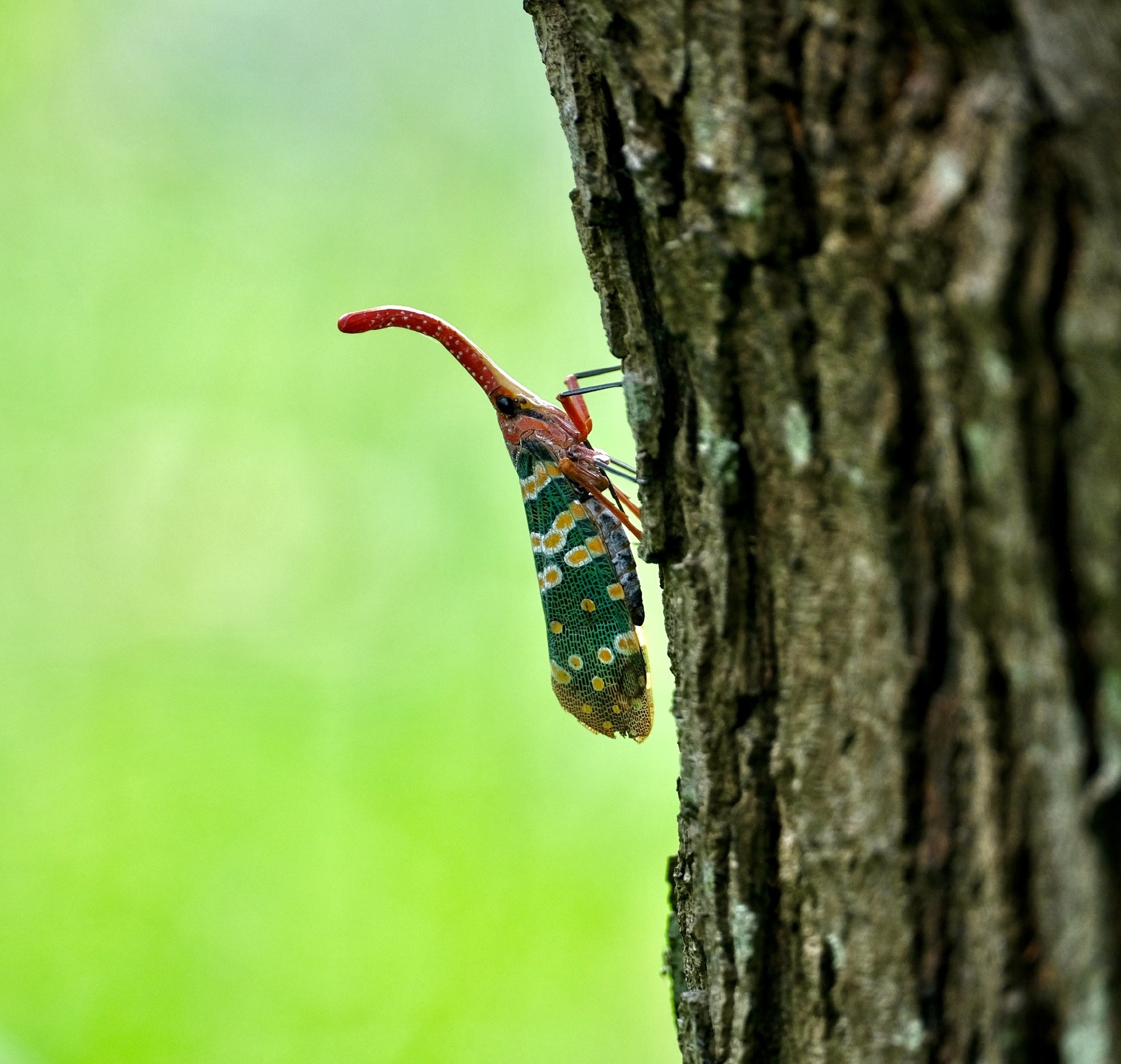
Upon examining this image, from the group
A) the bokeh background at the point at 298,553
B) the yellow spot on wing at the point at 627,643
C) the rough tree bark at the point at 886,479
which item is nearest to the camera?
the rough tree bark at the point at 886,479

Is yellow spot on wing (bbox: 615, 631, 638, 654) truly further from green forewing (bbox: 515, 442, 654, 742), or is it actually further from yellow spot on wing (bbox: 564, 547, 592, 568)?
yellow spot on wing (bbox: 564, 547, 592, 568)

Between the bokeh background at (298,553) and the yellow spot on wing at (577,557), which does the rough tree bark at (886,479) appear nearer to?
the yellow spot on wing at (577,557)

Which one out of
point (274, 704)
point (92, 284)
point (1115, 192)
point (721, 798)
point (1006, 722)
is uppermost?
point (92, 284)

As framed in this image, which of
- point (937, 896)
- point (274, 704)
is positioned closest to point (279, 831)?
point (274, 704)

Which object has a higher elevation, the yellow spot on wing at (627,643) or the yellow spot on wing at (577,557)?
the yellow spot on wing at (577,557)

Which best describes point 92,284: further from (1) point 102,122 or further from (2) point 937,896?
(2) point 937,896

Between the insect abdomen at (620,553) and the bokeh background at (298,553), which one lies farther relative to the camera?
the bokeh background at (298,553)

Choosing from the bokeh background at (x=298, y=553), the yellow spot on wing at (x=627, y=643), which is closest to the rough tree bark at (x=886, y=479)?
the yellow spot on wing at (x=627, y=643)
